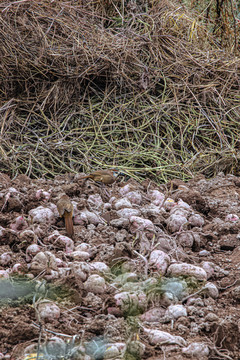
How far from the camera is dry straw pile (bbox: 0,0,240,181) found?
3.84 metres

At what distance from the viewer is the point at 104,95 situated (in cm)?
420

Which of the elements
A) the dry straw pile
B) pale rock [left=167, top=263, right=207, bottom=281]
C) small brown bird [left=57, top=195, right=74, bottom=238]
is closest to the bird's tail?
small brown bird [left=57, top=195, right=74, bottom=238]

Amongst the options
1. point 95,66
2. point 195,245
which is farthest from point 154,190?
point 95,66

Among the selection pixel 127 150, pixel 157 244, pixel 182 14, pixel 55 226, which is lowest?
pixel 127 150

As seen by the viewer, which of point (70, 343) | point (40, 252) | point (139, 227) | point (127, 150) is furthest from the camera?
point (127, 150)

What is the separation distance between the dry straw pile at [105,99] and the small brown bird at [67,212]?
1.16m

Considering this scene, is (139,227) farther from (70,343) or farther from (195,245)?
(70,343)

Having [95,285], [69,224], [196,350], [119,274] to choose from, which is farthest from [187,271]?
[69,224]

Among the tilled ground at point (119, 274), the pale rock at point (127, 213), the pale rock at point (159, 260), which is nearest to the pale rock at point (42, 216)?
the tilled ground at point (119, 274)

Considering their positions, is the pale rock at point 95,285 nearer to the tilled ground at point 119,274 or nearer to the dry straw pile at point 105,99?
the tilled ground at point 119,274

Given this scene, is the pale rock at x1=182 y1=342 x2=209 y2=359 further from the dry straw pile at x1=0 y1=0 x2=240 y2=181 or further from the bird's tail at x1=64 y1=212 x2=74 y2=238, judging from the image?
the dry straw pile at x1=0 y1=0 x2=240 y2=181

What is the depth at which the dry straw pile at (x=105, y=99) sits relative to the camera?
3.84m

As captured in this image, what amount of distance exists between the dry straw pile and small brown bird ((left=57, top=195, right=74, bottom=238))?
1.16 metres

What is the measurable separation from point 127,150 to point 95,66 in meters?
0.80
